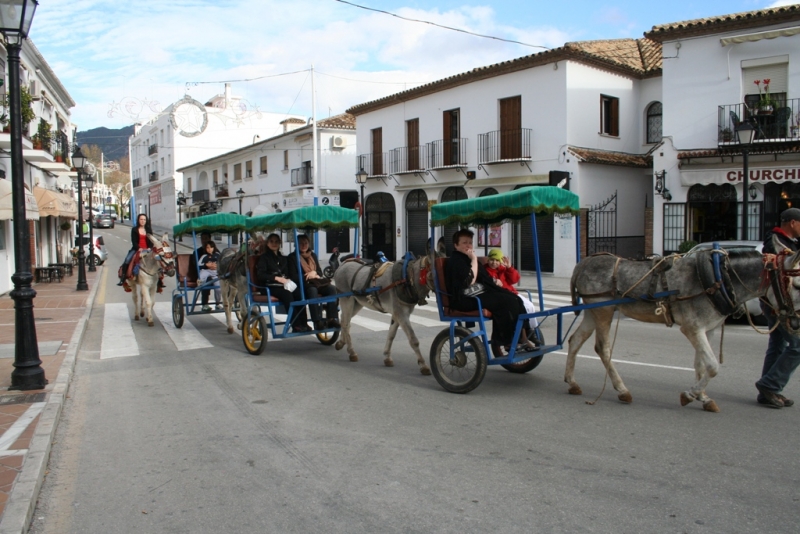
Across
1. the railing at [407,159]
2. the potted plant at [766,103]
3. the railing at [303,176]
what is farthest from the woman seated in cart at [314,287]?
the railing at [303,176]

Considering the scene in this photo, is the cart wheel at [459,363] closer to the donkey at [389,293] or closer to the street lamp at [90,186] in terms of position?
the donkey at [389,293]

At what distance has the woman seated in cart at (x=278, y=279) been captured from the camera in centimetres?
967

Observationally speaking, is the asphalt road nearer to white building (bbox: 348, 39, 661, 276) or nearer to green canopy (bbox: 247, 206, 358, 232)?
green canopy (bbox: 247, 206, 358, 232)

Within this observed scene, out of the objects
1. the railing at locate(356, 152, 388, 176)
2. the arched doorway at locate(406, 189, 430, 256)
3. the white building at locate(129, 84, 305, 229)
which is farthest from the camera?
the white building at locate(129, 84, 305, 229)

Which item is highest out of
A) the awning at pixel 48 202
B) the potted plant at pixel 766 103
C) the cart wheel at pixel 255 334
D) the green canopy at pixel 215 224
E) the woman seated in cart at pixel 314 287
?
the potted plant at pixel 766 103

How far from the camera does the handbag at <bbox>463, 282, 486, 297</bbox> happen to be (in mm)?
6934

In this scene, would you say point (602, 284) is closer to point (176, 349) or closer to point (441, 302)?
point (441, 302)

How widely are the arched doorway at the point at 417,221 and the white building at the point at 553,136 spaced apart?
16 cm

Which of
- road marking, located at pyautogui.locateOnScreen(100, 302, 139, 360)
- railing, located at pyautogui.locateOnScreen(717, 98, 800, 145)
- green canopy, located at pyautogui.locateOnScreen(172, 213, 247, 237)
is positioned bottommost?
road marking, located at pyautogui.locateOnScreen(100, 302, 139, 360)

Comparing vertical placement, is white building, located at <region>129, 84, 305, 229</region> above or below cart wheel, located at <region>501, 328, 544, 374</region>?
above

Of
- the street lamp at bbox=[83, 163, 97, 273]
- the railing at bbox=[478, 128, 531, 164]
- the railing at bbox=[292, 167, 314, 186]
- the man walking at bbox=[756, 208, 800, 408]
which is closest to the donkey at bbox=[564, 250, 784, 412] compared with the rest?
the man walking at bbox=[756, 208, 800, 408]

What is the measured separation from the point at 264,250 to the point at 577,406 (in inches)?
219

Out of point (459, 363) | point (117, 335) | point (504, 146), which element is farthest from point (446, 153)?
point (459, 363)

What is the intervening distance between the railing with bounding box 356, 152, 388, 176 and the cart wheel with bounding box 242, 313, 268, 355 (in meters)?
21.5
